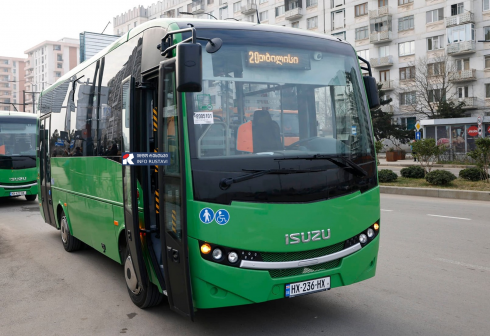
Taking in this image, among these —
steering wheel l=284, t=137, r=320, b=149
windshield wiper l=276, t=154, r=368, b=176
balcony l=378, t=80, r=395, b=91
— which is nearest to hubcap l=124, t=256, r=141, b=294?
steering wheel l=284, t=137, r=320, b=149

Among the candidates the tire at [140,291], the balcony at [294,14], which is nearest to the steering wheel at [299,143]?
the tire at [140,291]

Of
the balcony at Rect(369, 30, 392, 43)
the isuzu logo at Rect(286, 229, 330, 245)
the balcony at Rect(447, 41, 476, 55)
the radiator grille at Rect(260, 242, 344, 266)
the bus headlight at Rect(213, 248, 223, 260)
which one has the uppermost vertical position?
the balcony at Rect(369, 30, 392, 43)

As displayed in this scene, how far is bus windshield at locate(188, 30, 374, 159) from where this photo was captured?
176 inches

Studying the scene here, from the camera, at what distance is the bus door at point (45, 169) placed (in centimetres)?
972

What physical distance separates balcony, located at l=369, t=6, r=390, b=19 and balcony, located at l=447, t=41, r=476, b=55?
28.1 ft

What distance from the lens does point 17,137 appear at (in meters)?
17.0

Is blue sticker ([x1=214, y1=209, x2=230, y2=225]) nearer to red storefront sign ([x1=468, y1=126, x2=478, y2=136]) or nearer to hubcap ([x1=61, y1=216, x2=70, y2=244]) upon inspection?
hubcap ([x1=61, y1=216, x2=70, y2=244])

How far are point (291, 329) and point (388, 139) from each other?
2156 inches

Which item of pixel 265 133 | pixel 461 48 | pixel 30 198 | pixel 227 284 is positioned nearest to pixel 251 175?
pixel 265 133

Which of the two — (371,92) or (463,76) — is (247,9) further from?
(371,92)

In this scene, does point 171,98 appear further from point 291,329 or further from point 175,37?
point 291,329

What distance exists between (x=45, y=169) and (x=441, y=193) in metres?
12.2

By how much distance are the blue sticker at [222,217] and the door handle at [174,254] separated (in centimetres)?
48

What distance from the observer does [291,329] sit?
4793 mm
